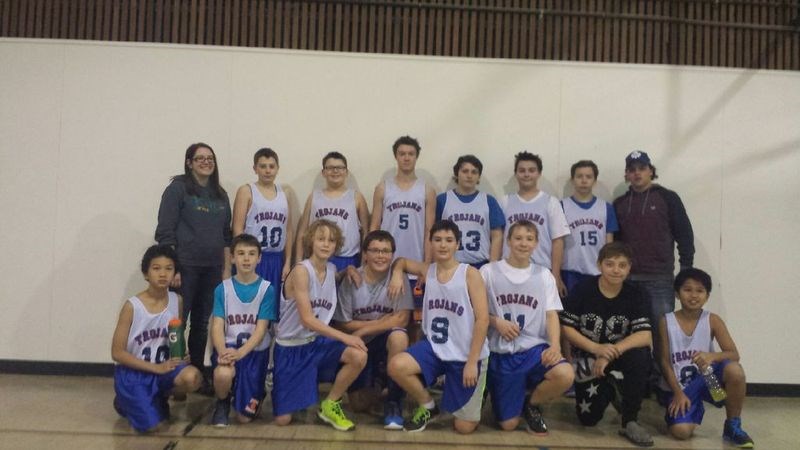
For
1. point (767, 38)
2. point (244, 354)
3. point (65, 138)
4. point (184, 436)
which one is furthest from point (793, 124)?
point (65, 138)

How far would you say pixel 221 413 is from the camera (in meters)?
3.18

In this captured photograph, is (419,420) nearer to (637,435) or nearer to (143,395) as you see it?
(637,435)

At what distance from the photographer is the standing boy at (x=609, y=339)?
→ 10.5 ft

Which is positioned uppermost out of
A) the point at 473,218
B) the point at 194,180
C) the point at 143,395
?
the point at 194,180

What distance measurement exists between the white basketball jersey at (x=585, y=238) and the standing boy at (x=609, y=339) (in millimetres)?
588

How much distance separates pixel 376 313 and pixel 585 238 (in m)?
1.61

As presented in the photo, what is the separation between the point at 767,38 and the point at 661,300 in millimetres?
2491

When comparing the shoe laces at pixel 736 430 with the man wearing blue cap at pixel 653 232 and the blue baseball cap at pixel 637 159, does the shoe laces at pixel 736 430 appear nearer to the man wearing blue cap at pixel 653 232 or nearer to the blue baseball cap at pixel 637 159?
the man wearing blue cap at pixel 653 232

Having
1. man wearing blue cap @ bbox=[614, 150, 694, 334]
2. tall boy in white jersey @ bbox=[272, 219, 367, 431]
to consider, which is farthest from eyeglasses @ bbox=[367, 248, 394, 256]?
man wearing blue cap @ bbox=[614, 150, 694, 334]

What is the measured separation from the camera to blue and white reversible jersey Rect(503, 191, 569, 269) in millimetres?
3936

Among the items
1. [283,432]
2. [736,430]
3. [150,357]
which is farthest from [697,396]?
[150,357]

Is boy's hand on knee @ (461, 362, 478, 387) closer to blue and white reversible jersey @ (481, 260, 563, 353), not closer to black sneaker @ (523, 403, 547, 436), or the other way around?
blue and white reversible jersey @ (481, 260, 563, 353)

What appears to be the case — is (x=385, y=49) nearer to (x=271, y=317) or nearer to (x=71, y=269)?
(x=271, y=317)

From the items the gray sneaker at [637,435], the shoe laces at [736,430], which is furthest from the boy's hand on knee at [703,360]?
the gray sneaker at [637,435]
